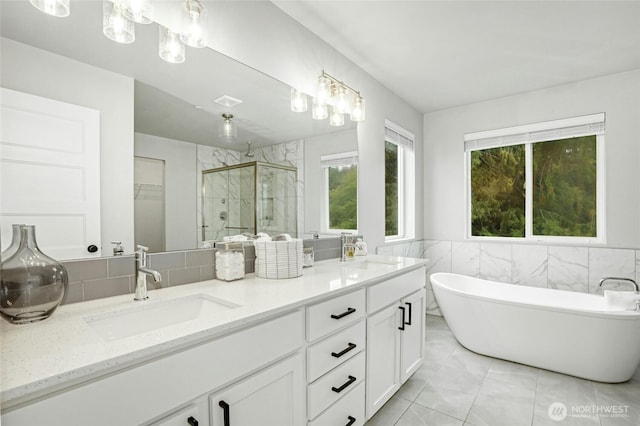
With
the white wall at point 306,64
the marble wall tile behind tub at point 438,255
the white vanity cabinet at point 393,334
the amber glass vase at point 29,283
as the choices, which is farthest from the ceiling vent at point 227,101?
the marble wall tile behind tub at point 438,255

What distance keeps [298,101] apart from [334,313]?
1412 mm

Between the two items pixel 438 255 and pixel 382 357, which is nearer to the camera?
pixel 382 357

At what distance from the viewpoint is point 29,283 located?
888 millimetres

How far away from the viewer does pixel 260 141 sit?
72.1 inches

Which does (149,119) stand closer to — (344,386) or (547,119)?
(344,386)

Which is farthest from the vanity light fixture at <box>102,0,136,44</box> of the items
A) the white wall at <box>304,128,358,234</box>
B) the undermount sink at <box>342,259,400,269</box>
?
the undermount sink at <box>342,259,400,269</box>

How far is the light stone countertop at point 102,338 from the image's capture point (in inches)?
25.0

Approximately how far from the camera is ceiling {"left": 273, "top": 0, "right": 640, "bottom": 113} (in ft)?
6.52

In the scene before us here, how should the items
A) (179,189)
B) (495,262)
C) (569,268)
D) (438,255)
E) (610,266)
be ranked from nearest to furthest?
(179,189) → (610,266) → (569,268) → (495,262) → (438,255)

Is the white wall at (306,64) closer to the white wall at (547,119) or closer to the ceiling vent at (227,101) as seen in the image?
the ceiling vent at (227,101)

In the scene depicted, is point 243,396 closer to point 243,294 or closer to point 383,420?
point 243,294

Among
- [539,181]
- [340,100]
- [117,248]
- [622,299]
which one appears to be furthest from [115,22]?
[539,181]

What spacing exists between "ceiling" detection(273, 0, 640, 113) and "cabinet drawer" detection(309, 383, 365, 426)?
2.26 metres

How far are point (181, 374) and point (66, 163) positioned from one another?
→ 2.65ft
